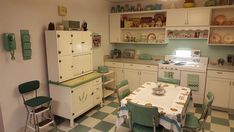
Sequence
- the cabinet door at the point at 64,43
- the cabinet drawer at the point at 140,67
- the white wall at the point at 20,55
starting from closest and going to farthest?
the white wall at the point at 20,55
the cabinet door at the point at 64,43
the cabinet drawer at the point at 140,67

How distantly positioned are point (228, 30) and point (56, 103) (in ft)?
13.2

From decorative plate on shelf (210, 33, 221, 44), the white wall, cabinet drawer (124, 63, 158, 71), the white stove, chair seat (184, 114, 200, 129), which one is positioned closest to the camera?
chair seat (184, 114, 200, 129)

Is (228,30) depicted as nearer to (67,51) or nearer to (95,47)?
(95,47)

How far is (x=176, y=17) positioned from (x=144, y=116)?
2871mm

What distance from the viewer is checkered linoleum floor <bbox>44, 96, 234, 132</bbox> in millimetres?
2973

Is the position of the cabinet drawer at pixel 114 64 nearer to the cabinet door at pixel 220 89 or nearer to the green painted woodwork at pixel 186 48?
the green painted woodwork at pixel 186 48

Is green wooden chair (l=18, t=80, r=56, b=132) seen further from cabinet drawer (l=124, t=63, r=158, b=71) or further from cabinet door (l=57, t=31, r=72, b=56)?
cabinet drawer (l=124, t=63, r=158, b=71)

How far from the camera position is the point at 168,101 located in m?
2.35

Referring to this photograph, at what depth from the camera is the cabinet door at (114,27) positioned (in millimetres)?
4828

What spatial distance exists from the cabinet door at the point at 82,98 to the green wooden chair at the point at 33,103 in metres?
0.42

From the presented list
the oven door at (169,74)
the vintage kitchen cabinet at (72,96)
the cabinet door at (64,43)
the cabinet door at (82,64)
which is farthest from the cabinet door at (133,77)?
the cabinet door at (64,43)

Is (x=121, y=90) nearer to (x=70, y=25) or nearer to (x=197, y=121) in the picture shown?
(x=197, y=121)

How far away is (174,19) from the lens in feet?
13.3

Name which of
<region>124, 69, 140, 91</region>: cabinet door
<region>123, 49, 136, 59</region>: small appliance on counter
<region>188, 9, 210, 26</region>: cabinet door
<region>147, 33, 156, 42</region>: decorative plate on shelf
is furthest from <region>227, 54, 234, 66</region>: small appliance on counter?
<region>123, 49, 136, 59</region>: small appliance on counter
